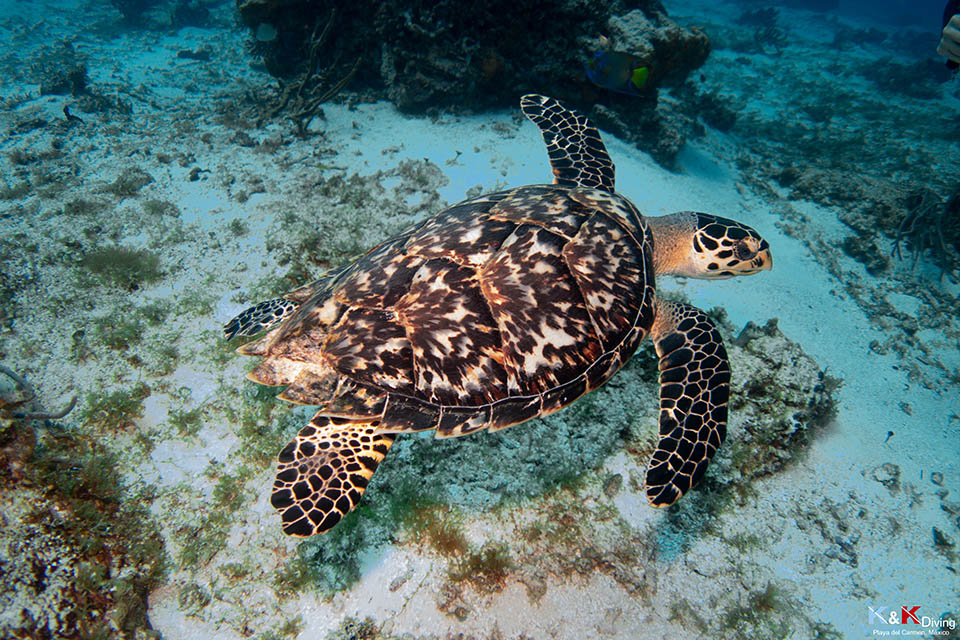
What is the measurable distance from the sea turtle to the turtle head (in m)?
0.51

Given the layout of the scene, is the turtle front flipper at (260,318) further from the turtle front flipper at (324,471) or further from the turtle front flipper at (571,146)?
the turtle front flipper at (571,146)

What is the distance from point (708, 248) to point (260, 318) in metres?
3.46

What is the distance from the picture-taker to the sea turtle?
225 centimetres

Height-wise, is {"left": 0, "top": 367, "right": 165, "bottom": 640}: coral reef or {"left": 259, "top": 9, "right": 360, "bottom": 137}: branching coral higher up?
{"left": 259, "top": 9, "right": 360, "bottom": 137}: branching coral

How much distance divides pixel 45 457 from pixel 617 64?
21.0ft

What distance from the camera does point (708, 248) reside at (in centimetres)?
317

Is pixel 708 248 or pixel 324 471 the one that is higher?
pixel 708 248

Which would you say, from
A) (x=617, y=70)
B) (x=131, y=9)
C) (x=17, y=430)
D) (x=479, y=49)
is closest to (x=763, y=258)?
(x=617, y=70)

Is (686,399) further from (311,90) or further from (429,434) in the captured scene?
(311,90)

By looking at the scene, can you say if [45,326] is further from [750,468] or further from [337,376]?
[750,468]

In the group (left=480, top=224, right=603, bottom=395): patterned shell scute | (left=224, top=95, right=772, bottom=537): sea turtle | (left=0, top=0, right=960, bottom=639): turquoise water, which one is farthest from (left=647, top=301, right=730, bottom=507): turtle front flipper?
(left=480, top=224, right=603, bottom=395): patterned shell scute

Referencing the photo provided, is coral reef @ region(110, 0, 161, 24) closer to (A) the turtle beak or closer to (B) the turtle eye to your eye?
(B) the turtle eye

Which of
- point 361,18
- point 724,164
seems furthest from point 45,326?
point 724,164

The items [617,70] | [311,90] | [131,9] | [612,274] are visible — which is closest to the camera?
[612,274]
